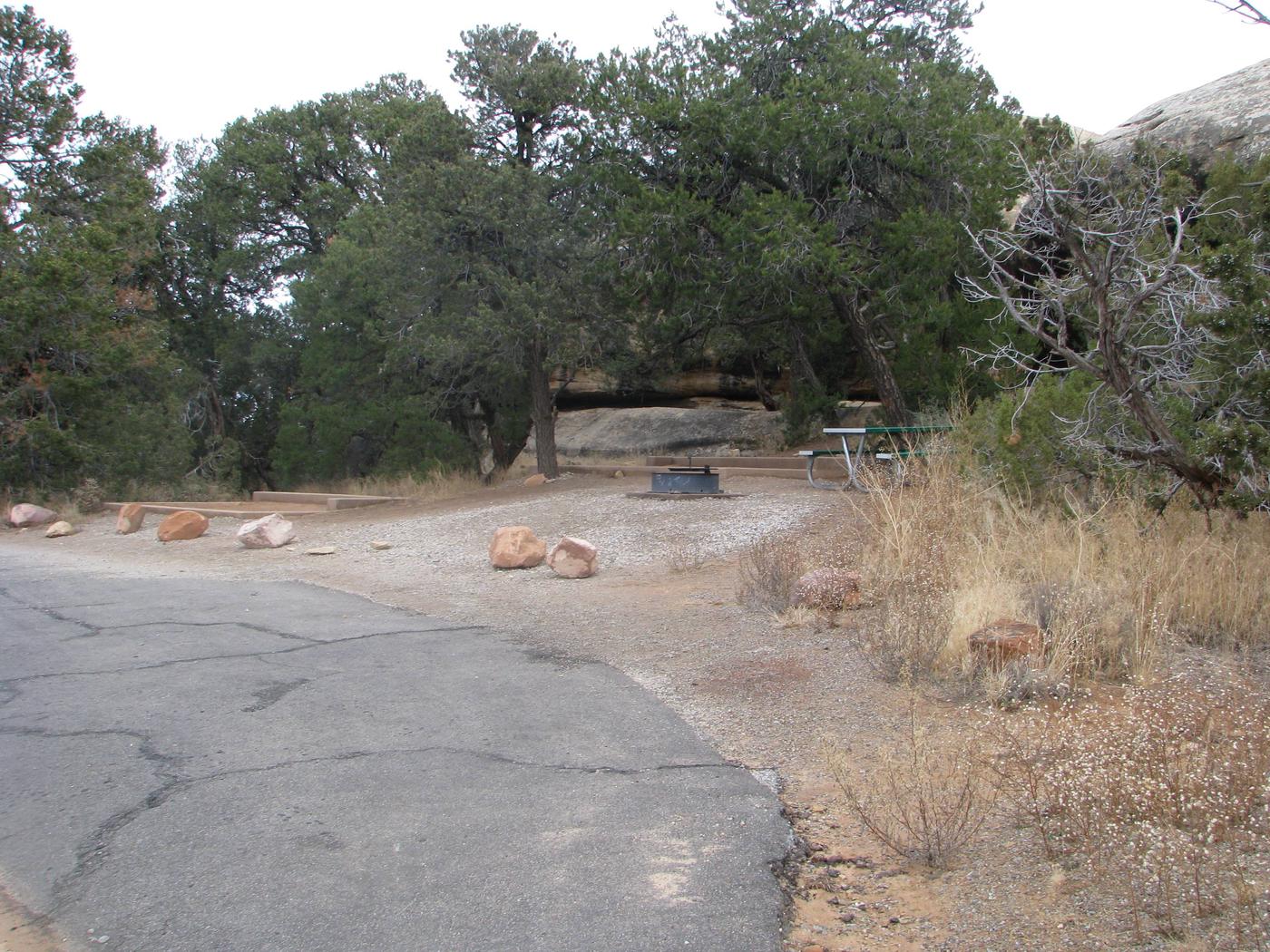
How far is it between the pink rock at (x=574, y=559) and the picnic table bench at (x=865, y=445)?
145 inches

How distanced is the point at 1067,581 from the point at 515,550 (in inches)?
248

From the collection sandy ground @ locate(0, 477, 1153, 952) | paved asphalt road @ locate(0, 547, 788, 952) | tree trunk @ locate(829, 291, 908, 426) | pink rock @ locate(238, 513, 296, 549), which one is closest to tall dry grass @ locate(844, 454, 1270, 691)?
sandy ground @ locate(0, 477, 1153, 952)

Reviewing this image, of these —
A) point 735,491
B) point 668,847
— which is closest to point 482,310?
point 735,491

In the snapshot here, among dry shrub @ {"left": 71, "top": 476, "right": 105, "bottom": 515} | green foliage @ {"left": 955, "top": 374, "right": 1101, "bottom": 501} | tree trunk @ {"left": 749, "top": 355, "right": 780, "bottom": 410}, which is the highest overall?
tree trunk @ {"left": 749, "top": 355, "right": 780, "bottom": 410}

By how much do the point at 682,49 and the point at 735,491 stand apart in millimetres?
8429

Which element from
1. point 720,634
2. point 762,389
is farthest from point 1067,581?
point 762,389

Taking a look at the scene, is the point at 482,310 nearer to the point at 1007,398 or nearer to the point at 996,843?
the point at 1007,398

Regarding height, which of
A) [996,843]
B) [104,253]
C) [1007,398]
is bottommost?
[996,843]

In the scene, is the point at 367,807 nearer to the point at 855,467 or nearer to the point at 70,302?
the point at 855,467

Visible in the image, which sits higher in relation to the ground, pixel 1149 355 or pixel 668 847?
pixel 1149 355

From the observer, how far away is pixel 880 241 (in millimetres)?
17953

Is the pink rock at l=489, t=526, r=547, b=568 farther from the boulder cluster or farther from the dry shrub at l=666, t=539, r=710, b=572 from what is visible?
the dry shrub at l=666, t=539, r=710, b=572

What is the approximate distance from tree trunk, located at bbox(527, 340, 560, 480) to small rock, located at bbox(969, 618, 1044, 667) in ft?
47.8

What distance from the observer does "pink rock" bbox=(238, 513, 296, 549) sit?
1413 centimetres
